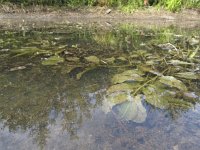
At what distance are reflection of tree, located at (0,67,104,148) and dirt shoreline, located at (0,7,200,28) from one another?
5.77 m

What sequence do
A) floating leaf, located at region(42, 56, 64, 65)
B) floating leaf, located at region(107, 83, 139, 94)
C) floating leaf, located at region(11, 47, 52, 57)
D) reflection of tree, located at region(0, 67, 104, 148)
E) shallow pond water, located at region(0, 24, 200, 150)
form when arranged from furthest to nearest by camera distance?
floating leaf, located at region(11, 47, 52, 57)
floating leaf, located at region(42, 56, 64, 65)
floating leaf, located at region(107, 83, 139, 94)
reflection of tree, located at region(0, 67, 104, 148)
shallow pond water, located at region(0, 24, 200, 150)

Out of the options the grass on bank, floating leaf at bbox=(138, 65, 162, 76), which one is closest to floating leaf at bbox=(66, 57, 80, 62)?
floating leaf at bbox=(138, 65, 162, 76)

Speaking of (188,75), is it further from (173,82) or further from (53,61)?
(53,61)

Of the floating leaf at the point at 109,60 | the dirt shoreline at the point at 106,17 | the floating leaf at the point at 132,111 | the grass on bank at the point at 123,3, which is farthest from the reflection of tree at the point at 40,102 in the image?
the grass on bank at the point at 123,3

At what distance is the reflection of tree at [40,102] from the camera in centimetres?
231

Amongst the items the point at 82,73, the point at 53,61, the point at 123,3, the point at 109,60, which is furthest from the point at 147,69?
the point at 123,3

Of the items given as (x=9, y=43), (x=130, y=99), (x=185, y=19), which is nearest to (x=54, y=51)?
(x=9, y=43)

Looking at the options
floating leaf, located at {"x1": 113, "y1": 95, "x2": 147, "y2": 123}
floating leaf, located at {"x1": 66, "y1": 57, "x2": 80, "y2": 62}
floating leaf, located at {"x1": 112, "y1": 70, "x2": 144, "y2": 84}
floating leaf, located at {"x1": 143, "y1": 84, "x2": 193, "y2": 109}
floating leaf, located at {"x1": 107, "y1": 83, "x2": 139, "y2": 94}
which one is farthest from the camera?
floating leaf, located at {"x1": 66, "y1": 57, "x2": 80, "y2": 62}

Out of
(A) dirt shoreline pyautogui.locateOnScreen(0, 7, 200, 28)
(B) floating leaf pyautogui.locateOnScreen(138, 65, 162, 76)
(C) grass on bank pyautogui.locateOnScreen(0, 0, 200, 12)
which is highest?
Result: (B) floating leaf pyautogui.locateOnScreen(138, 65, 162, 76)

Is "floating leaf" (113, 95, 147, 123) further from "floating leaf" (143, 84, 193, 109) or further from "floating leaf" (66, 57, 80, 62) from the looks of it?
"floating leaf" (66, 57, 80, 62)

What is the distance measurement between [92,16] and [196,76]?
7.53 metres

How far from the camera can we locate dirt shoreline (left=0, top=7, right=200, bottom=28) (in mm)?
9320

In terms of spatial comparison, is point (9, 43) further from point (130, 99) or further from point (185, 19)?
point (185, 19)

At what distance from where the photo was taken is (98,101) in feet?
9.10
